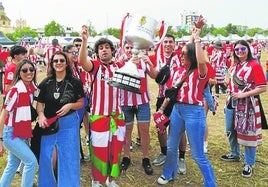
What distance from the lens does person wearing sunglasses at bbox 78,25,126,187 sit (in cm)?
423

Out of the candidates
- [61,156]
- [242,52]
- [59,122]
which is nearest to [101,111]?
[59,122]

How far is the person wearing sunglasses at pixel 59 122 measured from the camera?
3957mm

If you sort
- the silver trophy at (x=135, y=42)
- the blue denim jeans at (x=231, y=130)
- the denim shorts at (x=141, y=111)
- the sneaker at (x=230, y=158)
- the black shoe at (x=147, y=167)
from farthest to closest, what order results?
the sneaker at (x=230, y=158) < the blue denim jeans at (x=231, y=130) < the black shoe at (x=147, y=167) < the denim shorts at (x=141, y=111) < the silver trophy at (x=135, y=42)

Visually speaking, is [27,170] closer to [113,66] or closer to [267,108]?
[113,66]

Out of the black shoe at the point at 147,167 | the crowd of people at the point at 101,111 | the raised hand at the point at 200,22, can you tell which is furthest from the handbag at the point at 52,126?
the raised hand at the point at 200,22

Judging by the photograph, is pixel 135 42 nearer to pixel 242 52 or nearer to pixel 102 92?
pixel 102 92

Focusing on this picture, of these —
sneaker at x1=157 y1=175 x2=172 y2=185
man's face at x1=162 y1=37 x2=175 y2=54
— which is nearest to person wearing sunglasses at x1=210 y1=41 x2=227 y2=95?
man's face at x1=162 y1=37 x2=175 y2=54

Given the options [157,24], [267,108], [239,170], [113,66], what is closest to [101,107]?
[113,66]

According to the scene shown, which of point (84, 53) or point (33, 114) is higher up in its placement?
point (84, 53)

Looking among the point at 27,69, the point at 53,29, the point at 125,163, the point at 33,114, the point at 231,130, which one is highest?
the point at 53,29

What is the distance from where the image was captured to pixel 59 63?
398 cm

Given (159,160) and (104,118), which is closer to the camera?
(104,118)

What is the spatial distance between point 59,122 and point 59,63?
69 centimetres

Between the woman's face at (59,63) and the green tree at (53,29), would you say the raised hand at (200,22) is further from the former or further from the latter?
the green tree at (53,29)
